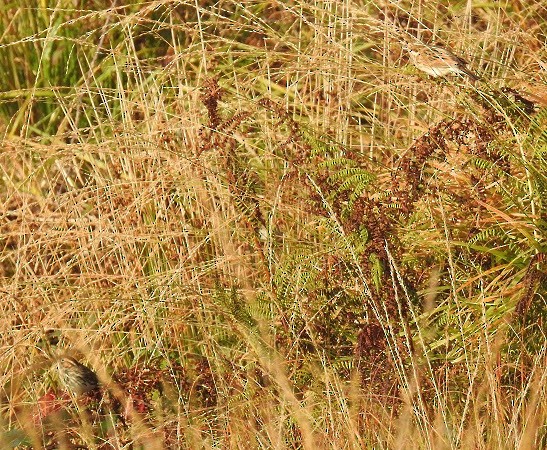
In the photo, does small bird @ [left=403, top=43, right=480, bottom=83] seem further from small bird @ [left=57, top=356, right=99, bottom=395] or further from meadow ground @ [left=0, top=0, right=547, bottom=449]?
small bird @ [left=57, top=356, right=99, bottom=395]

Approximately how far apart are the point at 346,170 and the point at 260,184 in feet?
2.22

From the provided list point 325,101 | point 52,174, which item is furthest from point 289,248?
point 52,174

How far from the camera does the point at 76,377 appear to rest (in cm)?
313

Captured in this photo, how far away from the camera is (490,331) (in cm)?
299

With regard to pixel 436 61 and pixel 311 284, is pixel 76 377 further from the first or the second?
pixel 436 61

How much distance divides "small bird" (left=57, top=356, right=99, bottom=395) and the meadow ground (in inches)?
2.1

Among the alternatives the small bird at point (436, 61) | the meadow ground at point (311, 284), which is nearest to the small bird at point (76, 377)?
the meadow ground at point (311, 284)

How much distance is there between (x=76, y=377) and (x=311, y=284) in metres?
0.72

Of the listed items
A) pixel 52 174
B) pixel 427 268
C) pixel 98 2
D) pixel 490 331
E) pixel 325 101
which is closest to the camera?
pixel 490 331

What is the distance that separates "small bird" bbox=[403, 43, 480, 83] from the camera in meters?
2.97

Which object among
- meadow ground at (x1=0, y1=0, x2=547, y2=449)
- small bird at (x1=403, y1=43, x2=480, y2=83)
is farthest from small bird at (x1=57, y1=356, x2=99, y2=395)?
small bird at (x1=403, y1=43, x2=480, y2=83)

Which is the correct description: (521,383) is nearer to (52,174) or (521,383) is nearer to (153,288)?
(153,288)

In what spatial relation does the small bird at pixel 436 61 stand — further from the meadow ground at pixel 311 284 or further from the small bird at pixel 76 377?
the small bird at pixel 76 377

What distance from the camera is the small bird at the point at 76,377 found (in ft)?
10.2
